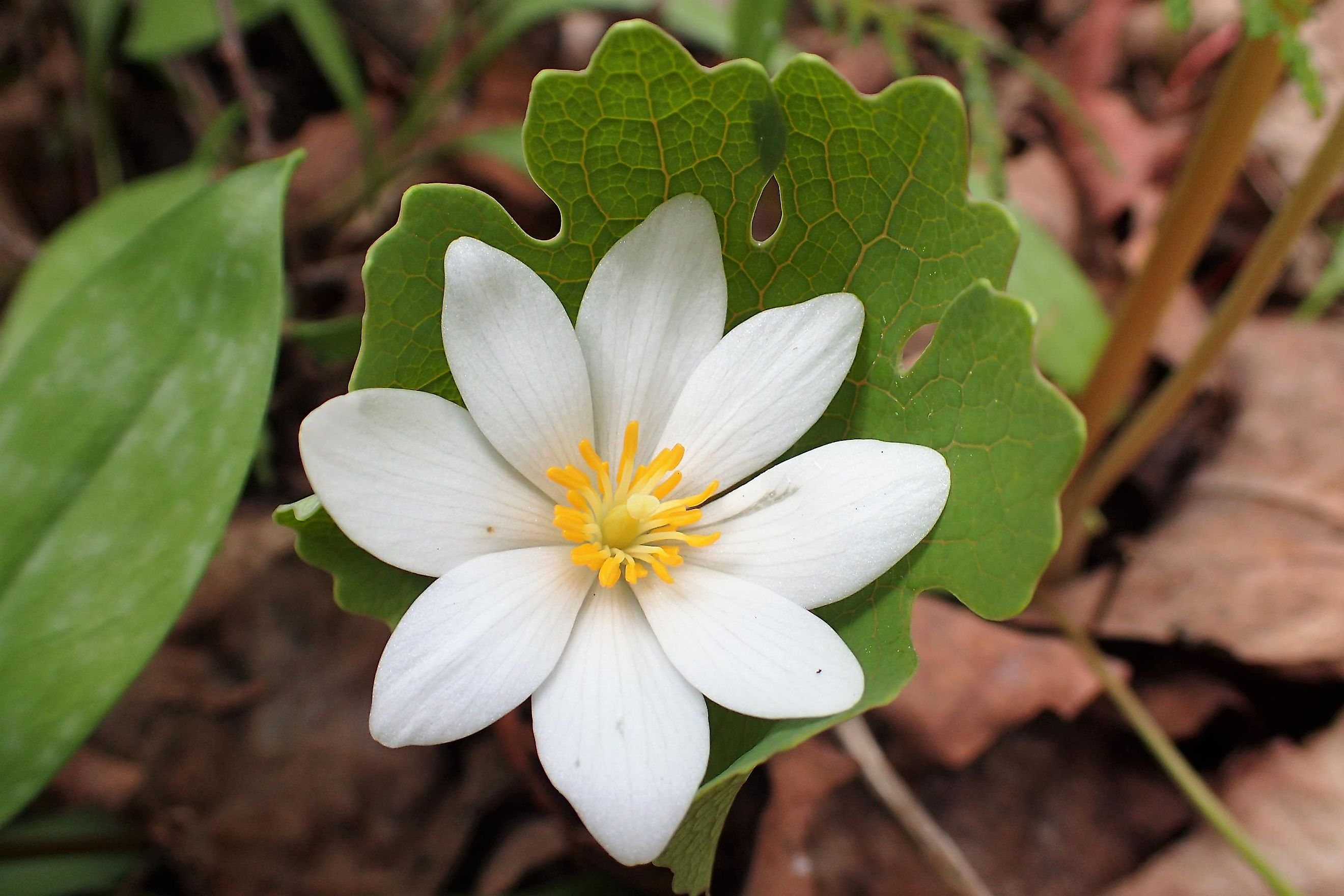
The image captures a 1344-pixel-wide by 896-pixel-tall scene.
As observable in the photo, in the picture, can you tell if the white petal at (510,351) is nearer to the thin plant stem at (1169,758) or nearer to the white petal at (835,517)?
the white petal at (835,517)

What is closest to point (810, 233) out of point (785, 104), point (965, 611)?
point (785, 104)

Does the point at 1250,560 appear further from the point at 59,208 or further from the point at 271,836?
the point at 59,208

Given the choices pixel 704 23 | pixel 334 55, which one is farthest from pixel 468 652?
pixel 704 23

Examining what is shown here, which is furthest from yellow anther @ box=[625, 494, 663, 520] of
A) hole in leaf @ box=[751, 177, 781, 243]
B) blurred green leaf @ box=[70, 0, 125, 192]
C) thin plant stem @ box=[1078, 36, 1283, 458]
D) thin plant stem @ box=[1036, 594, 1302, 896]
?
blurred green leaf @ box=[70, 0, 125, 192]

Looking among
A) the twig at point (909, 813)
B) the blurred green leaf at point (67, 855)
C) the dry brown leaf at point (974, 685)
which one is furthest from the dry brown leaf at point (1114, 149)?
the blurred green leaf at point (67, 855)

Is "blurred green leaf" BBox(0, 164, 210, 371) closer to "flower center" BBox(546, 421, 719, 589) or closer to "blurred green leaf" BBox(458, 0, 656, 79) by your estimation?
"blurred green leaf" BBox(458, 0, 656, 79)

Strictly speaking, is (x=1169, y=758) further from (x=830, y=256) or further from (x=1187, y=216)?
(x=830, y=256)

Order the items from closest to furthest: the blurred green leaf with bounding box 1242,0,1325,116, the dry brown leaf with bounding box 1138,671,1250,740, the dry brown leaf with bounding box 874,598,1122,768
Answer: the blurred green leaf with bounding box 1242,0,1325,116 → the dry brown leaf with bounding box 874,598,1122,768 → the dry brown leaf with bounding box 1138,671,1250,740
